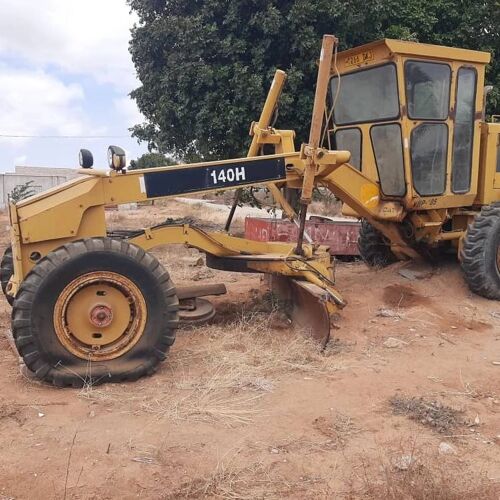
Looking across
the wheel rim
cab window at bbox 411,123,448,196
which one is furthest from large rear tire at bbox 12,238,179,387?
cab window at bbox 411,123,448,196

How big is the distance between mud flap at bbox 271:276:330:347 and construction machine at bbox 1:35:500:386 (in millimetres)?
23

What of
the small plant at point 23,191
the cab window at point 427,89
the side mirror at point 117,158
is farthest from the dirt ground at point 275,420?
the small plant at point 23,191

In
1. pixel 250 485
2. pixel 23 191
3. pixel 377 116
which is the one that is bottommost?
pixel 250 485

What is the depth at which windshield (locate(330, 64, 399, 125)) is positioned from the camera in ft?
24.1

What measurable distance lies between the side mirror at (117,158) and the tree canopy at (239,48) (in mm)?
6778

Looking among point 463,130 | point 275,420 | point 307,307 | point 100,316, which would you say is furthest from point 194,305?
point 463,130

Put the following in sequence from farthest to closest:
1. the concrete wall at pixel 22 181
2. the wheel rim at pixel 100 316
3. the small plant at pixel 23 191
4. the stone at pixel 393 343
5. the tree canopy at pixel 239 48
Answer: the concrete wall at pixel 22 181 < the small plant at pixel 23 191 < the tree canopy at pixel 239 48 < the stone at pixel 393 343 < the wheel rim at pixel 100 316

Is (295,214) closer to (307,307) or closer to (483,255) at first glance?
(307,307)

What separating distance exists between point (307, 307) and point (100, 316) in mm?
2151

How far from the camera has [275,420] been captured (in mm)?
4281

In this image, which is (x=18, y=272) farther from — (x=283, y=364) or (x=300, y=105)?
(x=300, y=105)

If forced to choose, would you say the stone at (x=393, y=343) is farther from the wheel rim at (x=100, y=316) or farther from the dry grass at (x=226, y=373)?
the wheel rim at (x=100, y=316)

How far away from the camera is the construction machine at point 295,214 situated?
4895mm

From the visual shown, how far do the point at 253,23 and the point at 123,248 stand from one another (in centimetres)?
820
